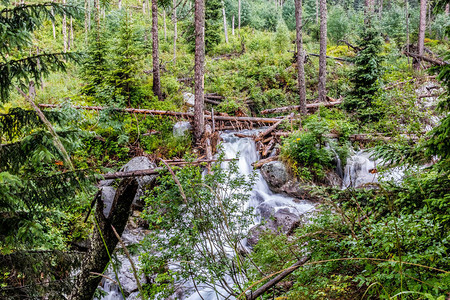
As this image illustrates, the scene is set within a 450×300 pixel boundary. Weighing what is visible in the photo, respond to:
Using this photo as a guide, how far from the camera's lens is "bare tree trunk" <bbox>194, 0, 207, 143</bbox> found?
34.5 ft

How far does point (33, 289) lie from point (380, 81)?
38.9 ft

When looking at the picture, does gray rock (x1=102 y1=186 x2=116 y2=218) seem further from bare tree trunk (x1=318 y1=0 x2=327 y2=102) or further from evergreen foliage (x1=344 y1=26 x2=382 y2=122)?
bare tree trunk (x1=318 y1=0 x2=327 y2=102)

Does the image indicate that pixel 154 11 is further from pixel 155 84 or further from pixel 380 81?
pixel 380 81

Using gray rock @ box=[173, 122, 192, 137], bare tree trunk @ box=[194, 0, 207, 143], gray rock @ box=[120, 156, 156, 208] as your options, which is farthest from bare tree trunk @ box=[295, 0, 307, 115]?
gray rock @ box=[120, 156, 156, 208]

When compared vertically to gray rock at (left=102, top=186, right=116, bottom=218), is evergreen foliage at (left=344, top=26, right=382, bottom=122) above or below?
above

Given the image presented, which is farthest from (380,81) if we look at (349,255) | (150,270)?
(150,270)

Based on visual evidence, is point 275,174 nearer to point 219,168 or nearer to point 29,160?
point 219,168

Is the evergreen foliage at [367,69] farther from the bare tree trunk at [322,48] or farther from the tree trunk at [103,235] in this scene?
the tree trunk at [103,235]

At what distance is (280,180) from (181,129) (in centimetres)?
447

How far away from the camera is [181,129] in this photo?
11.6m

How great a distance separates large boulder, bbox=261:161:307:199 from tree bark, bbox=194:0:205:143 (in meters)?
3.04

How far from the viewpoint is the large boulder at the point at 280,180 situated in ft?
32.6

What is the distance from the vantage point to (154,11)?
1338 centimetres

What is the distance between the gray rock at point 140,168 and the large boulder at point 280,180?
13.4 ft
